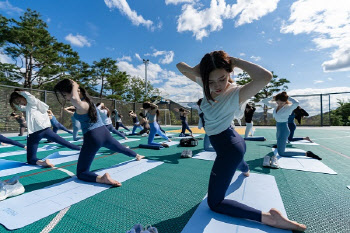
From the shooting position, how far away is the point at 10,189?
7.82 ft

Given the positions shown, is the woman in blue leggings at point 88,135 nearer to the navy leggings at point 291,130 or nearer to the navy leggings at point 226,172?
the navy leggings at point 226,172

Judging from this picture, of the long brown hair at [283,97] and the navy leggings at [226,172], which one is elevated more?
the long brown hair at [283,97]

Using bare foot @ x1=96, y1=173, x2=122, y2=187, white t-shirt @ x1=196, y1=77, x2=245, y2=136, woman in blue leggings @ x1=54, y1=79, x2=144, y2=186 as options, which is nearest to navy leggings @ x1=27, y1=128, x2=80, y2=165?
woman in blue leggings @ x1=54, y1=79, x2=144, y2=186

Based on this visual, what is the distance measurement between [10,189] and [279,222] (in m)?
3.40

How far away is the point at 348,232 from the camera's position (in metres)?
1.66

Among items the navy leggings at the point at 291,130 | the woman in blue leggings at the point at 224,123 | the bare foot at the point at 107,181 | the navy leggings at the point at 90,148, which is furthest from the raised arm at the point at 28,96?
the navy leggings at the point at 291,130

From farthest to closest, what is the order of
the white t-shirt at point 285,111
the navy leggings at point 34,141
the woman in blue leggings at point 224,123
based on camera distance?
the white t-shirt at point 285,111, the navy leggings at point 34,141, the woman in blue leggings at point 224,123

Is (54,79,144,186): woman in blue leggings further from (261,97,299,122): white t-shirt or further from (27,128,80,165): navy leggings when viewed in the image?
(261,97,299,122): white t-shirt

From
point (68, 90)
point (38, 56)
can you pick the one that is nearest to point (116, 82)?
point (38, 56)

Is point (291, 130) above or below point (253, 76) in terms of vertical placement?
below

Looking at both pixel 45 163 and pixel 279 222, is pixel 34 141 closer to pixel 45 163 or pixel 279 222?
pixel 45 163

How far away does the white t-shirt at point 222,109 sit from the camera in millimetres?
1627

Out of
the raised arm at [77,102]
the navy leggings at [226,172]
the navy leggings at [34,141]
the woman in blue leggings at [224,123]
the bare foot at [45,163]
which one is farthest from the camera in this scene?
the navy leggings at [34,141]

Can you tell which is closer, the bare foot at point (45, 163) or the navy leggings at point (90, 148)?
the navy leggings at point (90, 148)
